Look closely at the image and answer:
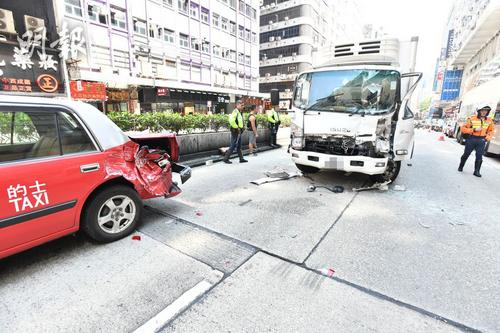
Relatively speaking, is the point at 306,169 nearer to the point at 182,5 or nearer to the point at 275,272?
the point at 275,272

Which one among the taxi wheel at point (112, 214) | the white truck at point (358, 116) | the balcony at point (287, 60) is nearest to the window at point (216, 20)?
the balcony at point (287, 60)

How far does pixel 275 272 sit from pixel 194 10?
92.2ft

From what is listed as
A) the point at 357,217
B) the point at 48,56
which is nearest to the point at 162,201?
the point at 357,217

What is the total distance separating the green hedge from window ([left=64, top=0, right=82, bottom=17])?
48.0ft

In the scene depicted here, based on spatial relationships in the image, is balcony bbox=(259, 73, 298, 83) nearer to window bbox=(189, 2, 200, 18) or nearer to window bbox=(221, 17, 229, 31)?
window bbox=(221, 17, 229, 31)

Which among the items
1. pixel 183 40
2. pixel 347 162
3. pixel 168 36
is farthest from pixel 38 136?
pixel 183 40

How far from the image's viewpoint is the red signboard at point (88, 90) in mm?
15469

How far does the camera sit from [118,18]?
1902cm

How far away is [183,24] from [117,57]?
794 cm

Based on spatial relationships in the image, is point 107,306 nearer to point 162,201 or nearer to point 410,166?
point 162,201

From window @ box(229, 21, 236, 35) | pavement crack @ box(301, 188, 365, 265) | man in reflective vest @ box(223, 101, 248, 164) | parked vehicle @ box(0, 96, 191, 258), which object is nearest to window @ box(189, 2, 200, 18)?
window @ box(229, 21, 236, 35)

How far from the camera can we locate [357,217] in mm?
4168

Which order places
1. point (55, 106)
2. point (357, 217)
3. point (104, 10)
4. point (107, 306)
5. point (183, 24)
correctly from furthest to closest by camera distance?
point (183, 24) → point (104, 10) → point (357, 217) → point (55, 106) → point (107, 306)

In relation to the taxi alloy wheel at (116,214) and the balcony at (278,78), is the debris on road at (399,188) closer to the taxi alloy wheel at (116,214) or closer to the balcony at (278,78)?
the taxi alloy wheel at (116,214)
